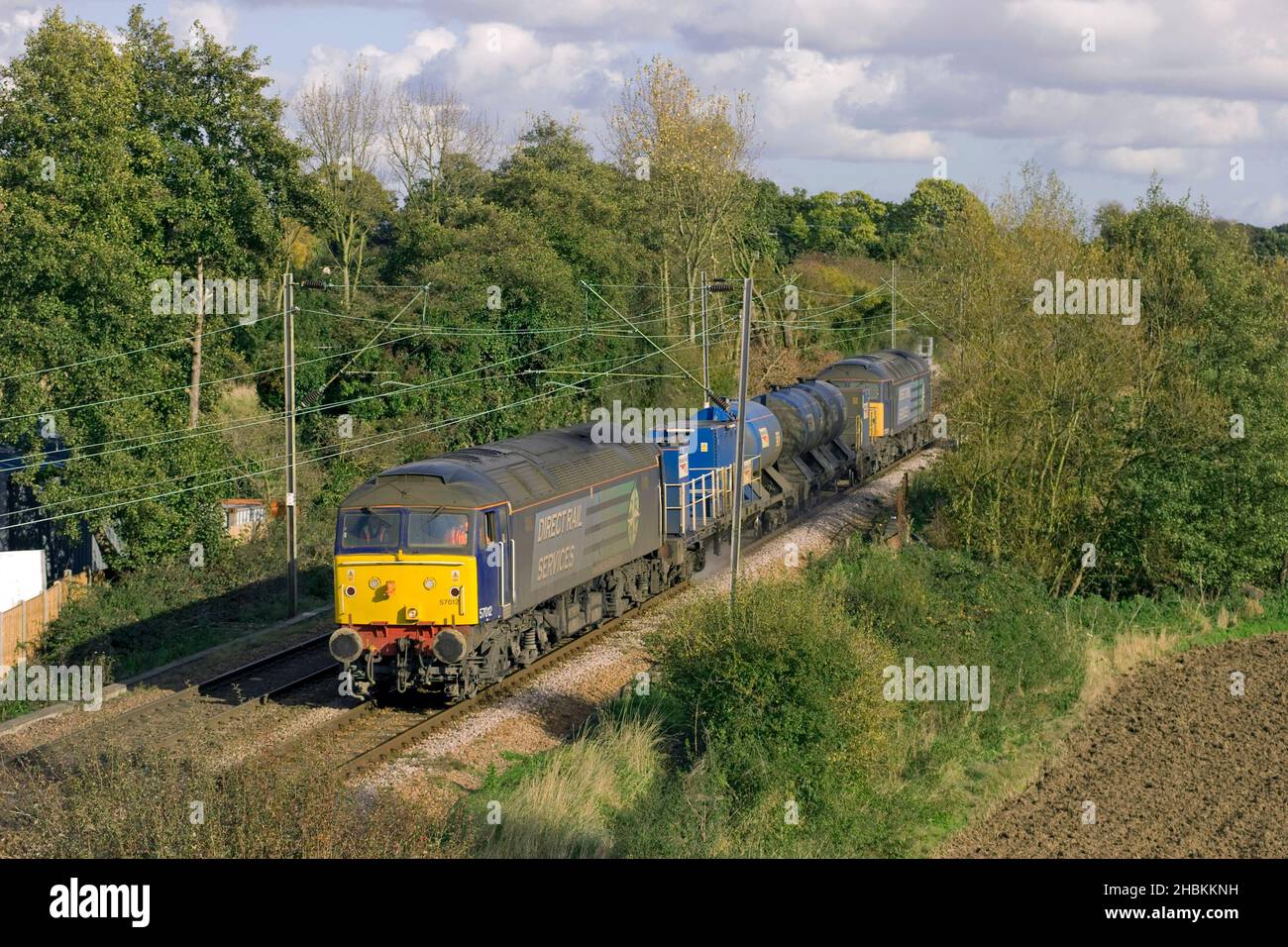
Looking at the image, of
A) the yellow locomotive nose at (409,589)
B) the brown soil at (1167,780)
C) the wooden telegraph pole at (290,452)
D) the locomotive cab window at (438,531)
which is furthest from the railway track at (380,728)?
the wooden telegraph pole at (290,452)

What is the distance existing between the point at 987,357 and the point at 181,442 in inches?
820

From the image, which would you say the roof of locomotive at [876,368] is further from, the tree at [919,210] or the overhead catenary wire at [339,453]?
the tree at [919,210]

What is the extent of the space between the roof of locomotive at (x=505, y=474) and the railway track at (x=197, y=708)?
403 cm

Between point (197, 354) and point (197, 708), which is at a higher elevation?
point (197, 354)

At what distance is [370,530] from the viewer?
66.5 ft

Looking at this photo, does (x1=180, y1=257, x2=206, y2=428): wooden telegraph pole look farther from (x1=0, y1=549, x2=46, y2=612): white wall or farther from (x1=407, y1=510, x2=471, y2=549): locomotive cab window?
(x1=407, y1=510, x2=471, y2=549): locomotive cab window

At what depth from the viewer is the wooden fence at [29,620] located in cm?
2884

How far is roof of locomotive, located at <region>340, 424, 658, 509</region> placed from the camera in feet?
66.4

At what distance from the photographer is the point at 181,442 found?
3334cm

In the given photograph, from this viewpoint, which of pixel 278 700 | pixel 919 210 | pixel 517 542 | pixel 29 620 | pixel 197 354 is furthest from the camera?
pixel 919 210

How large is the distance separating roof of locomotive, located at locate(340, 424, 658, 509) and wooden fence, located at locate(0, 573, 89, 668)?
1272 centimetres

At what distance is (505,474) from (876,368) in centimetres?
2732

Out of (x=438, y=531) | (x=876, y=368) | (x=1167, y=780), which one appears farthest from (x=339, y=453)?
(x=1167, y=780)

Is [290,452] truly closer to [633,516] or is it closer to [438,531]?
[633,516]
